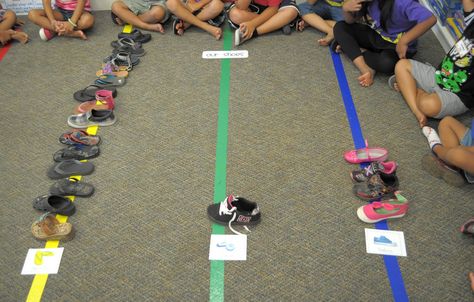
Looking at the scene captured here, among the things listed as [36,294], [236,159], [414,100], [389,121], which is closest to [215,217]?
[236,159]

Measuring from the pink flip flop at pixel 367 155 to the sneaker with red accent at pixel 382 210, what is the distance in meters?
0.40

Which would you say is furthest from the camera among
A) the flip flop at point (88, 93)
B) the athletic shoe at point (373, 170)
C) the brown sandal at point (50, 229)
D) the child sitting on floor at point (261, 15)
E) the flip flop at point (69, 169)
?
the child sitting on floor at point (261, 15)

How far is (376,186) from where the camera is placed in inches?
99.7

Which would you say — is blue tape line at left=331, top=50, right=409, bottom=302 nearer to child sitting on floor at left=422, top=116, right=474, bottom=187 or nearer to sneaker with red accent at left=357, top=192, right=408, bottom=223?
sneaker with red accent at left=357, top=192, right=408, bottom=223

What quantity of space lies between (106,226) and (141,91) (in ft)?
4.64

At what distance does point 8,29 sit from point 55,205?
2612 millimetres

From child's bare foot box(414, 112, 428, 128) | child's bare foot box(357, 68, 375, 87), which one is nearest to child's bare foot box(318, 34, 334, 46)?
child's bare foot box(357, 68, 375, 87)

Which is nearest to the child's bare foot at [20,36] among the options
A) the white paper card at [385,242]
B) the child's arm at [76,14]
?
the child's arm at [76,14]

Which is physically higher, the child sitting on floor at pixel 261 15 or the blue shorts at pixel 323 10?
the blue shorts at pixel 323 10

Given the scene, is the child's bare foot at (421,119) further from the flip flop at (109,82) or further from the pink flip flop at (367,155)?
the flip flop at (109,82)

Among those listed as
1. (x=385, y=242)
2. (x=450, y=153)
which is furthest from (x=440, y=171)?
(x=385, y=242)

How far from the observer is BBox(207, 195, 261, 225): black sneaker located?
2404mm

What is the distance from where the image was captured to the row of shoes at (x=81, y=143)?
241 cm

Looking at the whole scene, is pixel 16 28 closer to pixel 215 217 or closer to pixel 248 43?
pixel 248 43
